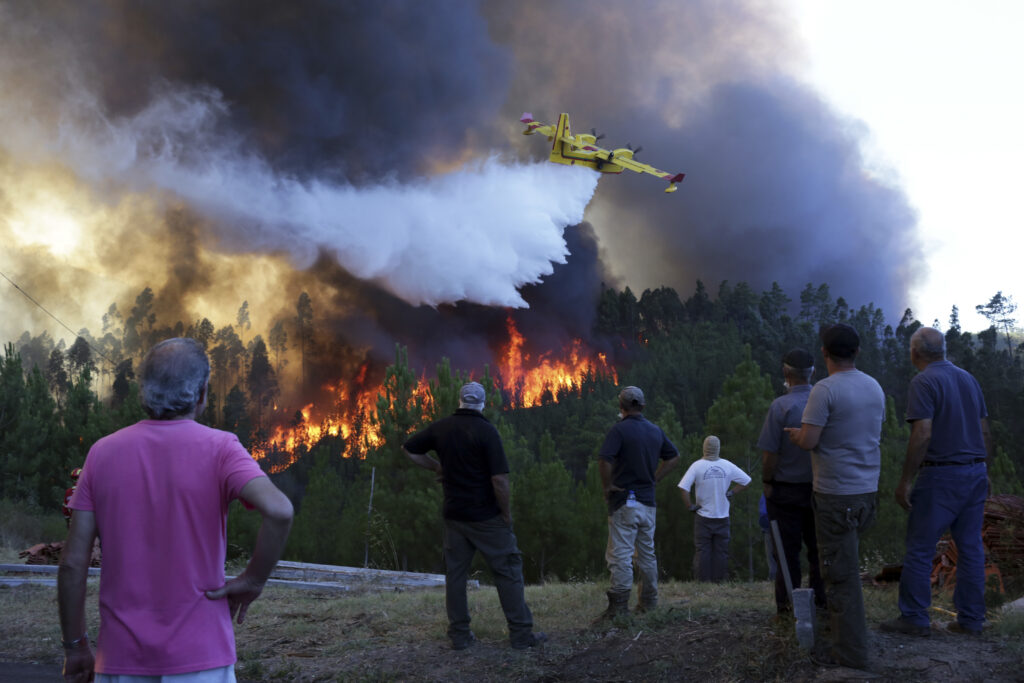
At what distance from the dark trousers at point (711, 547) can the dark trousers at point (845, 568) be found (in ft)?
19.7

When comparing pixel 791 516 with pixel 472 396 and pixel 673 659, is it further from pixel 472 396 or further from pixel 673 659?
pixel 472 396

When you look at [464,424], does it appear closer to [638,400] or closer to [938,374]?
[638,400]

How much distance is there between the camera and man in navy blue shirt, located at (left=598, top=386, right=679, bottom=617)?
7.00 meters

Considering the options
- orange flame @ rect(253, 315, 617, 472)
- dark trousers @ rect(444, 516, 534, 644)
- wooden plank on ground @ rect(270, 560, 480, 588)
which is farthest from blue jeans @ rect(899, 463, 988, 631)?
orange flame @ rect(253, 315, 617, 472)

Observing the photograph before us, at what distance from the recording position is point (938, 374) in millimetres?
5438

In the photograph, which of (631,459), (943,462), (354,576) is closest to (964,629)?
(943,462)

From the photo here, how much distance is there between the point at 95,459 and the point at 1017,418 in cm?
6095

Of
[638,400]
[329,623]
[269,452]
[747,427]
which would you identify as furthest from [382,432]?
[269,452]

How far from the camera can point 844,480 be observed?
4.78 m

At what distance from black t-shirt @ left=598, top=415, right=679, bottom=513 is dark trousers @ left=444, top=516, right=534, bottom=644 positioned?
1177 millimetres

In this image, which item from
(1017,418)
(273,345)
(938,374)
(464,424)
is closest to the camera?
(938,374)

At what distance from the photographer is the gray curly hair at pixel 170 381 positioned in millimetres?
2637

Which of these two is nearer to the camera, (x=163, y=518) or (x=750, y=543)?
(x=163, y=518)

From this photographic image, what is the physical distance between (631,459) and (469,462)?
5.24ft
